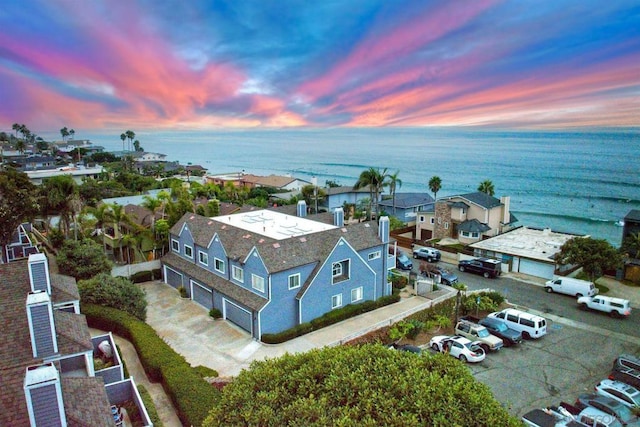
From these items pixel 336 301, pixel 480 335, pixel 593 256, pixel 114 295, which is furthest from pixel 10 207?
pixel 593 256

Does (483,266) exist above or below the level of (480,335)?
above

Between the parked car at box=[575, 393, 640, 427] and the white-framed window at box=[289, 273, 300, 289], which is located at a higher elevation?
the white-framed window at box=[289, 273, 300, 289]

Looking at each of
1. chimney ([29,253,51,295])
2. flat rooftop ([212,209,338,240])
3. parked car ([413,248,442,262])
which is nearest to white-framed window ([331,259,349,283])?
flat rooftop ([212,209,338,240])

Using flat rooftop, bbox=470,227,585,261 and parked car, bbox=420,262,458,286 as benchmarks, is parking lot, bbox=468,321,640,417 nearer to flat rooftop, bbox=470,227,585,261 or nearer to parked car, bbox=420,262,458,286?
parked car, bbox=420,262,458,286

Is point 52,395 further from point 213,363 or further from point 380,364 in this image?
point 213,363

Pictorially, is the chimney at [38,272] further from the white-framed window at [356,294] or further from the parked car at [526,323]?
the parked car at [526,323]

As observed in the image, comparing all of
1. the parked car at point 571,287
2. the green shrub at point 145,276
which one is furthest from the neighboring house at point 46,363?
the parked car at point 571,287

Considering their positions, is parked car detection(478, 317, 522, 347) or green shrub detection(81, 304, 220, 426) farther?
parked car detection(478, 317, 522, 347)

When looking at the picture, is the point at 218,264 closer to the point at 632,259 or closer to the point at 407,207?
the point at 632,259
